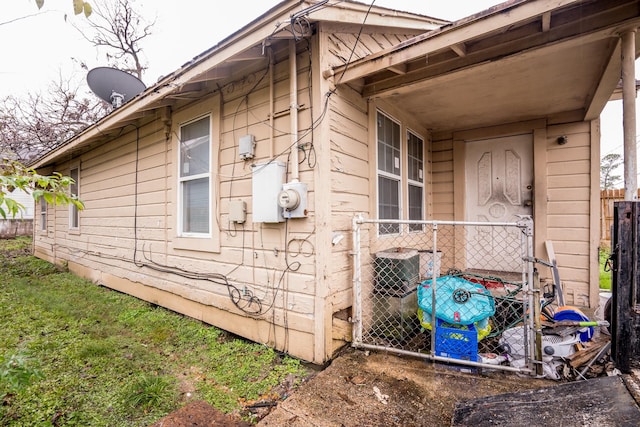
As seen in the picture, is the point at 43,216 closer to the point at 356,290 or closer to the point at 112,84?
the point at 112,84

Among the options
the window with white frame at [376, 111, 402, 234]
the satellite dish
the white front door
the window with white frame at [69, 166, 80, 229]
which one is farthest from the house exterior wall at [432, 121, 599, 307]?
the window with white frame at [69, 166, 80, 229]

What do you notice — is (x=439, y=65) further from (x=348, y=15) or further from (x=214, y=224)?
(x=214, y=224)

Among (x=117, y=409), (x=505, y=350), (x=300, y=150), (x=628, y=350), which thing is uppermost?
(x=300, y=150)

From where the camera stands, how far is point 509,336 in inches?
99.1

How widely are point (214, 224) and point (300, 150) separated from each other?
1.48 m

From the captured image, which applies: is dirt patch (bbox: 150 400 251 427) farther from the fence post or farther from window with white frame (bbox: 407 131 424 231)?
window with white frame (bbox: 407 131 424 231)

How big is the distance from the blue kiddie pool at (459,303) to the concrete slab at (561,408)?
649 mm

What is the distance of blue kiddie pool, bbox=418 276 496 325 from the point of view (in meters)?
2.36

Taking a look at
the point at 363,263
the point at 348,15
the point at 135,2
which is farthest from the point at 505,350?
the point at 135,2

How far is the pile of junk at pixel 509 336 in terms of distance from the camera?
2170 mm

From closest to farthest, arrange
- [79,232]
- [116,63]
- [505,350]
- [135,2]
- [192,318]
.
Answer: [505,350] → [192,318] → [79,232] → [135,2] → [116,63]

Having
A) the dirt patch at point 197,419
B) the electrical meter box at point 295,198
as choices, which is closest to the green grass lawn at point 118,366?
the dirt patch at point 197,419

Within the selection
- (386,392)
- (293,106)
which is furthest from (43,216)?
(386,392)

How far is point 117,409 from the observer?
1.99 meters
